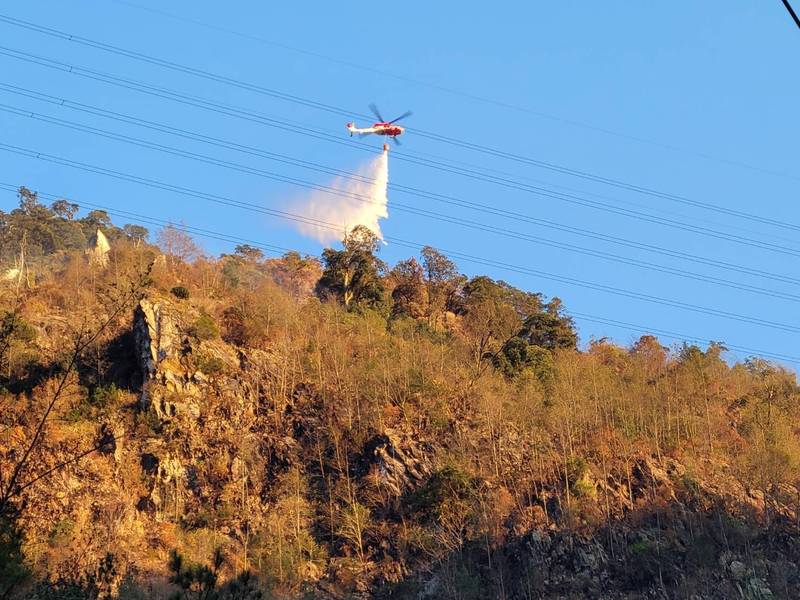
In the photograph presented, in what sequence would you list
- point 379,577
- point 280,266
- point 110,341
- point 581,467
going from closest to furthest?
1. point 379,577
2. point 581,467
3. point 110,341
4. point 280,266

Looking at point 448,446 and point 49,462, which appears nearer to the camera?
point 49,462

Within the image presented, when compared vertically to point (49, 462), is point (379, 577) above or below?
below

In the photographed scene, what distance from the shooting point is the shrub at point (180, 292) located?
5941 centimetres

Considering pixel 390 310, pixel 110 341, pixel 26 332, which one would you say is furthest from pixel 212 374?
pixel 390 310

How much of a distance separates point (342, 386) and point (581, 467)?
1474 cm

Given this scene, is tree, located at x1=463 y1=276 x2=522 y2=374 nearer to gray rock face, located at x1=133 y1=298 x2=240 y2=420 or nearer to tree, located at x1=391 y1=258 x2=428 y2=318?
tree, located at x1=391 y1=258 x2=428 y2=318

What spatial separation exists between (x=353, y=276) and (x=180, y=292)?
16.8m

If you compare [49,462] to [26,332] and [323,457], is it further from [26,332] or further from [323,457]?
[323,457]

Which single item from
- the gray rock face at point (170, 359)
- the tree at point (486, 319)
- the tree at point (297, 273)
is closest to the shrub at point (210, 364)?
the gray rock face at point (170, 359)

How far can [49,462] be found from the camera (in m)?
46.7

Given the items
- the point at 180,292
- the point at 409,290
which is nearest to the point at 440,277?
the point at 409,290

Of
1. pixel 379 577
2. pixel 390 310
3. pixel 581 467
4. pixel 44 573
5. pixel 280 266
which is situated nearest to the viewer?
pixel 44 573

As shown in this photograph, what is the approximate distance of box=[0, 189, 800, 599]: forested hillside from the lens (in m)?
45.0

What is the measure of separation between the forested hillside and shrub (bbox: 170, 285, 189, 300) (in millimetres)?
101
